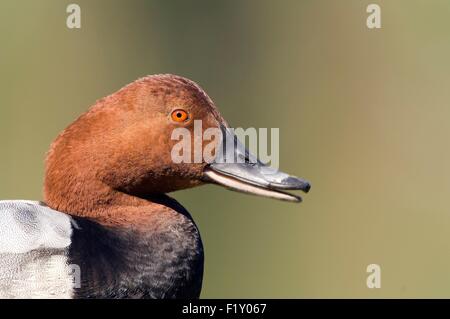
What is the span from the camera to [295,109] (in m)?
5.71

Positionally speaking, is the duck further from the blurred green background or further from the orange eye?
the blurred green background

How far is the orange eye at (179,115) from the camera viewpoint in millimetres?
2482

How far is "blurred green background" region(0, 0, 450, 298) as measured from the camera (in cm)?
486

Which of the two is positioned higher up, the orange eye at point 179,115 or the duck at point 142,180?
the orange eye at point 179,115

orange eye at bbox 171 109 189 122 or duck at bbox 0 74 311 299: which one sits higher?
orange eye at bbox 171 109 189 122

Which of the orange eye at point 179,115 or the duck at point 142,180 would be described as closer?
the duck at point 142,180

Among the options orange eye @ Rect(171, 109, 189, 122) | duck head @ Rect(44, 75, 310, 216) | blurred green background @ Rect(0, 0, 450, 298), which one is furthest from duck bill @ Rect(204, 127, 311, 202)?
blurred green background @ Rect(0, 0, 450, 298)

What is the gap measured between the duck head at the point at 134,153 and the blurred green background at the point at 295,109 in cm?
204

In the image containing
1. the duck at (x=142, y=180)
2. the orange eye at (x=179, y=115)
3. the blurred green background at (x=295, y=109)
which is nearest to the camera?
the duck at (x=142, y=180)

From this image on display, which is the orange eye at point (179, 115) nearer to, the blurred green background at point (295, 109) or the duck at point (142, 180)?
the duck at point (142, 180)

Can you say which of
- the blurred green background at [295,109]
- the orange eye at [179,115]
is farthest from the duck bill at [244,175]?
the blurred green background at [295,109]

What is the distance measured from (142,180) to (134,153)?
0.28 feet
